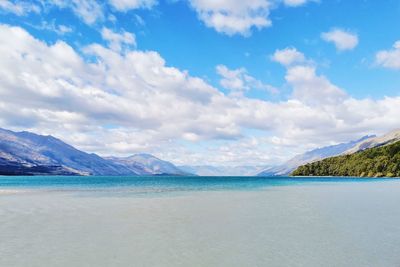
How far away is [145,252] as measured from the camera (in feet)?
67.4

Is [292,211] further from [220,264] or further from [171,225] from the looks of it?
[220,264]

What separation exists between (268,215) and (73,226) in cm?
1966

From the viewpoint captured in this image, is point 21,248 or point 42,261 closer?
point 42,261

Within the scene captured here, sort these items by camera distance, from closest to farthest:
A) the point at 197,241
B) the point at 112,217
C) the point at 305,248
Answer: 1. the point at 305,248
2. the point at 197,241
3. the point at 112,217

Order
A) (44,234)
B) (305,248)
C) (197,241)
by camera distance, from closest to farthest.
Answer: (305,248) < (197,241) < (44,234)

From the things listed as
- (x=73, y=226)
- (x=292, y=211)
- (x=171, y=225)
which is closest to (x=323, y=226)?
(x=292, y=211)

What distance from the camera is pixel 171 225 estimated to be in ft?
98.3

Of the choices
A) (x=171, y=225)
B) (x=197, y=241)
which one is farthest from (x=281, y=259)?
(x=171, y=225)

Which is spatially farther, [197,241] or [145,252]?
[197,241]

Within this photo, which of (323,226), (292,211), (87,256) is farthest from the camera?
(292,211)

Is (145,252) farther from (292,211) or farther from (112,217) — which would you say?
(292,211)

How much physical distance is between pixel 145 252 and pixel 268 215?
18917mm

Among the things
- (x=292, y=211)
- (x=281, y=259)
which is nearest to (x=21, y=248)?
(x=281, y=259)

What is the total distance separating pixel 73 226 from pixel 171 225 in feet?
28.8
